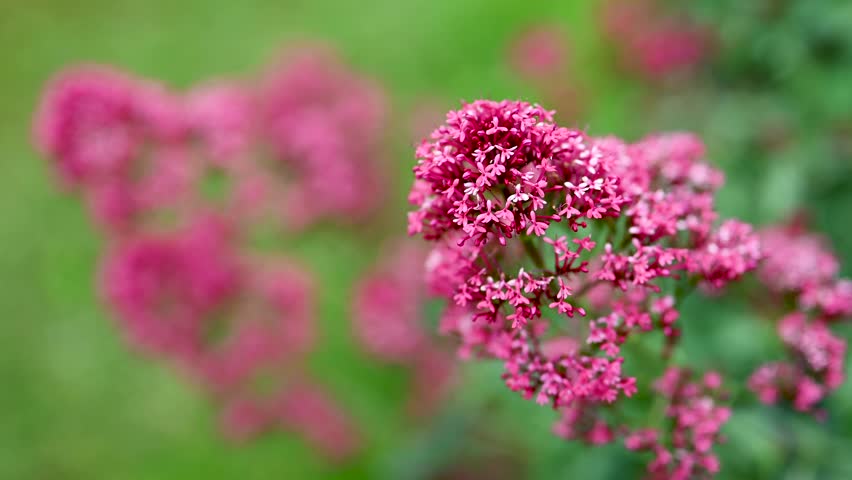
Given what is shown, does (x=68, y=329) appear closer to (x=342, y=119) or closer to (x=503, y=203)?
(x=342, y=119)

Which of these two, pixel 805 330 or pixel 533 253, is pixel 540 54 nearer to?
pixel 805 330

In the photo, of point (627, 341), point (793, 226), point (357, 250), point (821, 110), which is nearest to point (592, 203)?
point (627, 341)

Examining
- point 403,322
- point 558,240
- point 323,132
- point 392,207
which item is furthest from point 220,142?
point 558,240

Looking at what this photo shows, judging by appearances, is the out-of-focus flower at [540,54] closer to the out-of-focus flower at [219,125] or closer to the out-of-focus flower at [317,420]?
the out-of-focus flower at [219,125]

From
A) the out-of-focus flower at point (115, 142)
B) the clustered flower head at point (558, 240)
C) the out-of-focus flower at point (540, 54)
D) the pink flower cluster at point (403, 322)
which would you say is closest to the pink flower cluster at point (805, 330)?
the clustered flower head at point (558, 240)

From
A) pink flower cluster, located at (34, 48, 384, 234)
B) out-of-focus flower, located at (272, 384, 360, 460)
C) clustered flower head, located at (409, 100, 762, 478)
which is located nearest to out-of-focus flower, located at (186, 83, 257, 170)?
pink flower cluster, located at (34, 48, 384, 234)

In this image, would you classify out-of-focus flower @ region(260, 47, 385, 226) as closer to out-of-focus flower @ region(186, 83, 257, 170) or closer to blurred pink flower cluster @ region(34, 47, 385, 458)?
blurred pink flower cluster @ region(34, 47, 385, 458)
